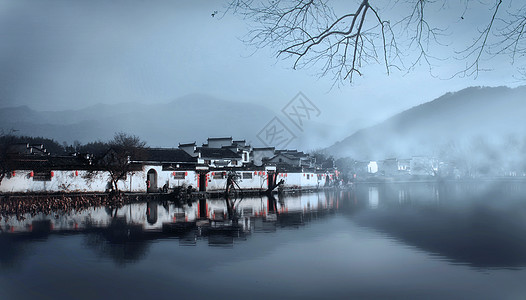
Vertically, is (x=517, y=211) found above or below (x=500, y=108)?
below

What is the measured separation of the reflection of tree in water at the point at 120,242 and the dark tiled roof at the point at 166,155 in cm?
1934

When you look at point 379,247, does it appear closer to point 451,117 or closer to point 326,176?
point 326,176

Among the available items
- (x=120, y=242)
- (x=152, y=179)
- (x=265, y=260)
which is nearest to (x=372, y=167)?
(x=152, y=179)

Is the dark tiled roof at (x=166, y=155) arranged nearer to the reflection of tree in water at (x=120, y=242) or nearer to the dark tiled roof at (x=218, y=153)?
the dark tiled roof at (x=218, y=153)

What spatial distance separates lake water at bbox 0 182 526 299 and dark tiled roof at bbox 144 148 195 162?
18.6 m

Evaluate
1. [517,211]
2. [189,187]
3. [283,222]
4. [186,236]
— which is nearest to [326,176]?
[189,187]

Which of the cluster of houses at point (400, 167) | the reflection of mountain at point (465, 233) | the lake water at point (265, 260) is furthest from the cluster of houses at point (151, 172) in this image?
the cluster of houses at point (400, 167)

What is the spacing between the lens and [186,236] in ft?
39.5

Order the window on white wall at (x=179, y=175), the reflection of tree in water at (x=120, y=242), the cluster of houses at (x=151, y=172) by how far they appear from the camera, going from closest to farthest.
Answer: the reflection of tree in water at (x=120, y=242)
the cluster of houses at (x=151, y=172)
the window on white wall at (x=179, y=175)

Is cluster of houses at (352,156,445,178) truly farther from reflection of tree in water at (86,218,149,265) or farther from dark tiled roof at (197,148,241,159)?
reflection of tree in water at (86,218,149,265)

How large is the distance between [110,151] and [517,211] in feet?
87.2

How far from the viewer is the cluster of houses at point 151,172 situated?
2697cm

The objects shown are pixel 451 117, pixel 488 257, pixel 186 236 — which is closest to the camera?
pixel 488 257

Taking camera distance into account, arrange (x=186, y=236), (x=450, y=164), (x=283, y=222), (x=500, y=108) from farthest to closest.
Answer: (x=500, y=108) → (x=450, y=164) → (x=283, y=222) → (x=186, y=236)
